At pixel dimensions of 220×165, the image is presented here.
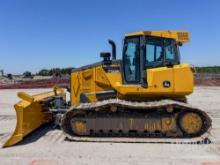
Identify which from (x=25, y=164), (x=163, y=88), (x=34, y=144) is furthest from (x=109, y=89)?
(x=25, y=164)

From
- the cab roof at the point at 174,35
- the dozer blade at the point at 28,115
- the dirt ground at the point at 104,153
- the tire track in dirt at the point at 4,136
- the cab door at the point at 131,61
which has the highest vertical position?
the cab roof at the point at 174,35

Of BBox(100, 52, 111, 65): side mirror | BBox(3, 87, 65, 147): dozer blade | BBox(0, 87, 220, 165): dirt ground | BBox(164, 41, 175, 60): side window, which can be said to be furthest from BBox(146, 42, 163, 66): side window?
BBox(3, 87, 65, 147): dozer blade

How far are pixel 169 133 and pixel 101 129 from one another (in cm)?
172

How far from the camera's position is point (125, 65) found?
10.0 metres

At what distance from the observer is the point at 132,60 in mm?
9992

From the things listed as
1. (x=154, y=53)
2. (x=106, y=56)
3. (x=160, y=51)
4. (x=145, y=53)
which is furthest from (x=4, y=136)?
(x=160, y=51)

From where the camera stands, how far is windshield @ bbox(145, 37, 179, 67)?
389 inches

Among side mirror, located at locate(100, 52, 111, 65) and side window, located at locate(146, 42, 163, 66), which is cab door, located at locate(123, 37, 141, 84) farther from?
side mirror, located at locate(100, 52, 111, 65)

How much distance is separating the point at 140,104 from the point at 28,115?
9.90 ft

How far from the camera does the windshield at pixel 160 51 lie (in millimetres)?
9891

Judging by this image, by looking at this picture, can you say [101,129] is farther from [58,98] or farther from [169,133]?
[58,98]

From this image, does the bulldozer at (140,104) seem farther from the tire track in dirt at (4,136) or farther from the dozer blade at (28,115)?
the tire track in dirt at (4,136)

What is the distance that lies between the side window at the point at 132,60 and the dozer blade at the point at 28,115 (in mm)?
2753

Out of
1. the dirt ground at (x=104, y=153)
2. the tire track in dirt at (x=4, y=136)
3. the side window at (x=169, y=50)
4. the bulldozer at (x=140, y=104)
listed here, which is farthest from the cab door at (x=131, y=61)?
the tire track in dirt at (x=4, y=136)
